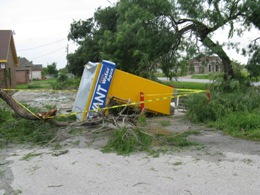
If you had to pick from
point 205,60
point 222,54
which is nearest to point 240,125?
point 222,54

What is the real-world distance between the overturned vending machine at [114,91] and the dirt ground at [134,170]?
2.09 meters

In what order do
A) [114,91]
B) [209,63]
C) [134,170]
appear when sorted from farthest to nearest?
1. [209,63]
2. [114,91]
3. [134,170]

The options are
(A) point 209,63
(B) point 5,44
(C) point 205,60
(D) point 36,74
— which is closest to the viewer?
(C) point 205,60

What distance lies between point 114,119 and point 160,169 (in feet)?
7.58

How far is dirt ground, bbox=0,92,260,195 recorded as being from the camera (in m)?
4.30

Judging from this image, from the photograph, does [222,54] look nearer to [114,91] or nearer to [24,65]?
[114,91]

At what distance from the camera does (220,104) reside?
884 centimetres

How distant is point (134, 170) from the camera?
5016 mm

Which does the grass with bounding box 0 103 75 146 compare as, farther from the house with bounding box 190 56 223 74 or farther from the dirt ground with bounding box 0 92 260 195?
the house with bounding box 190 56 223 74

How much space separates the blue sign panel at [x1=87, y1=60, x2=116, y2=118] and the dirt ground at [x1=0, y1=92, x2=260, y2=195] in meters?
1.98

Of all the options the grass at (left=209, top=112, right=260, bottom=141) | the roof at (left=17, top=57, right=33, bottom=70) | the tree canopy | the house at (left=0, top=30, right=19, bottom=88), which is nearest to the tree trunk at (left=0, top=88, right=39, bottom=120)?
the grass at (left=209, top=112, right=260, bottom=141)

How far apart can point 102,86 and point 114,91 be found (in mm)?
535

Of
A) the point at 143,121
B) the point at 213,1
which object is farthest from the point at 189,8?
the point at 143,121

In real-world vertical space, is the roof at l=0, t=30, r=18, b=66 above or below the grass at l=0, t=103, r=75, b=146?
above
